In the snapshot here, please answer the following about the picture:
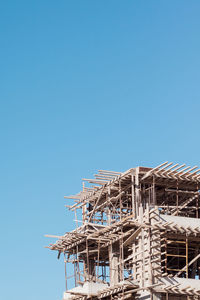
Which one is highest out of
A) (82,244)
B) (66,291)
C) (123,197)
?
(123,197)

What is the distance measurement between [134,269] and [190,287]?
14.8 ft

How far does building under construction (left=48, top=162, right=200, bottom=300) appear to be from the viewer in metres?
44.9

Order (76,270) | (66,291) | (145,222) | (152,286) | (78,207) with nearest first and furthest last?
(152,286) → (145,222) → (66,291) → (76,270) → (78,207)

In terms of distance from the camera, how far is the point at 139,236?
47.1 meters

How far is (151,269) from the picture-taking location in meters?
44.8

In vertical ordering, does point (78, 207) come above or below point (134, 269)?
above

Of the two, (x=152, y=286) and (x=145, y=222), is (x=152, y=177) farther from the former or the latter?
(x=152, y=286)

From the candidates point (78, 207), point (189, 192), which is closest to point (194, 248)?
point (189, 192)

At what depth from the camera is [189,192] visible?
50469 mm

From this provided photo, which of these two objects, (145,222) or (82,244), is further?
(82,244)

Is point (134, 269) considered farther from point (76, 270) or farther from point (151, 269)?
point (76, 270)

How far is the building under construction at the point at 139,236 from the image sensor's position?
44938mm

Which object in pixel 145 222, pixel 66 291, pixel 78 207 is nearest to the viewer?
pixel 145 222

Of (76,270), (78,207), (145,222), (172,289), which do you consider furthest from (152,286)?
(78,207)
